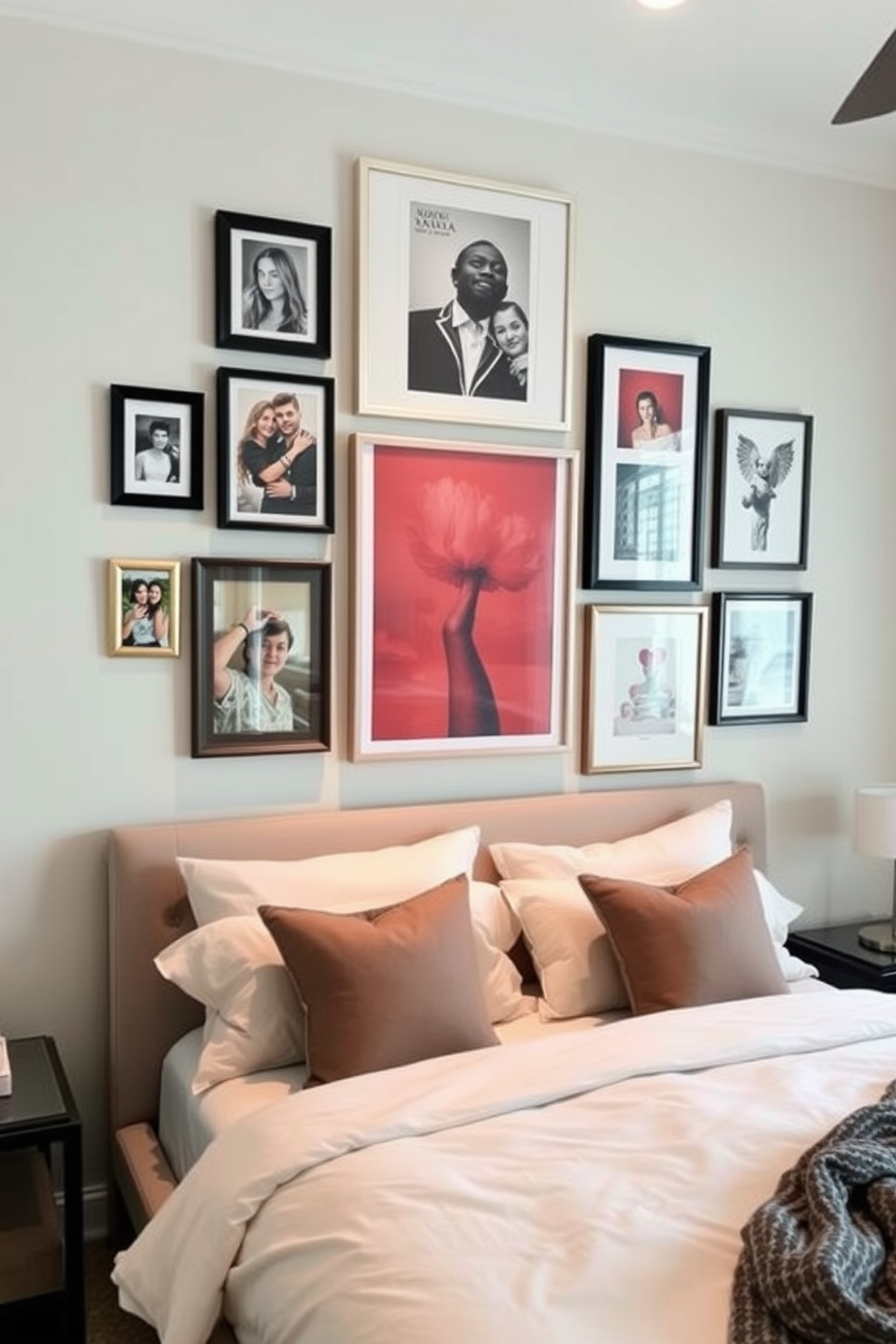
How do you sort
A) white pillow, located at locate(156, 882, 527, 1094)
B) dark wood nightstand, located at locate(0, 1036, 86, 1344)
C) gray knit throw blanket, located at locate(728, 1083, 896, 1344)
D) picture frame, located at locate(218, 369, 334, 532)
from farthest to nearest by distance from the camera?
1. picture frame, located at locate(218, 369, 334, 532)
2. white pillow, located at locate(156, 882, 527, 1094)
3. dark wood nightstand, located at locate(0, 1036, 86, 1344)
4. gray knit throw blanket, located at locate(728, 1083, 896, 1344)

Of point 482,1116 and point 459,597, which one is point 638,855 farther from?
point 482,1116

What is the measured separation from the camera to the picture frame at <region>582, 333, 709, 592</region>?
317 centimetres

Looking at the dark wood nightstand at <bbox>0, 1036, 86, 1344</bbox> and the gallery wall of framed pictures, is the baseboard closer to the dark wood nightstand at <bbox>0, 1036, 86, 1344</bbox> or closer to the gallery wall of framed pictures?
the dark wood nightstand at <bbox>0, 1036, 86, 1344</bbox>

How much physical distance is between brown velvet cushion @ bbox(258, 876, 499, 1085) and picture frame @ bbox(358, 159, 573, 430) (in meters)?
1.31

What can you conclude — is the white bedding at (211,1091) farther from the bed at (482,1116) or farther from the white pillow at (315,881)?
the white pillow at (315,881)

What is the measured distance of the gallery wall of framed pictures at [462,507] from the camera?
275cm

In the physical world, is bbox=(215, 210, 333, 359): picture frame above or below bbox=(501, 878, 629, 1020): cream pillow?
above

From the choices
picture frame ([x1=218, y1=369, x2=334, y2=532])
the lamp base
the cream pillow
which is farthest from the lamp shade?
picture frame ([x1=218, y1=369, x2=334, y2=532])

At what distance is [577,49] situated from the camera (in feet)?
9.28

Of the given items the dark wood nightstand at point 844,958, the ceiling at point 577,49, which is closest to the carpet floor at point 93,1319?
the dark wood nightstand at point 844,958

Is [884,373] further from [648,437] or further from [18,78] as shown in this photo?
[18,78]

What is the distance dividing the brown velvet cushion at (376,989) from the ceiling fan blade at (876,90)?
1691mm

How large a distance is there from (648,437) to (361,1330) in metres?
2.41

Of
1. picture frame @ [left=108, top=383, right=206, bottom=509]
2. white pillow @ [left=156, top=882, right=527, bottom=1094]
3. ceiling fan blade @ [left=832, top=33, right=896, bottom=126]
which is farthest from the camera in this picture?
picture frame @ [left=108, top=383, right=206, bottom=509]
